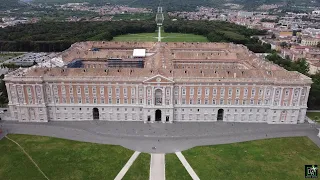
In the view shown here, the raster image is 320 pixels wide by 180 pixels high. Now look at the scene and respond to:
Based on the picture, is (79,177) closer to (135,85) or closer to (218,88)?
(135,85)

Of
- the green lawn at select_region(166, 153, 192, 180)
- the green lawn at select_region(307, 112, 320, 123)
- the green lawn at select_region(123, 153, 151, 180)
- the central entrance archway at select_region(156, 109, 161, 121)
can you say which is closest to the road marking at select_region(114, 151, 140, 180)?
the green lawn at select_region(123, 153, 151, 180)

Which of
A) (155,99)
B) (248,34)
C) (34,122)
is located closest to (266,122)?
(155,99)

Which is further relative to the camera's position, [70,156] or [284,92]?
[284,92]

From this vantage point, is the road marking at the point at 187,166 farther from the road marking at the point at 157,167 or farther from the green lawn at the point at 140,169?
the green lawn at the point at 140,169

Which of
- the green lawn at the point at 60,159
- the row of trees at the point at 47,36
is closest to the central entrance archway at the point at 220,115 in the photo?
the green lawn at the point at 60,159

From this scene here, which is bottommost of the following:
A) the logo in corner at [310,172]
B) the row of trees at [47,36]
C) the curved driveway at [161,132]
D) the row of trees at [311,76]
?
the curved driveway at [161,132]
